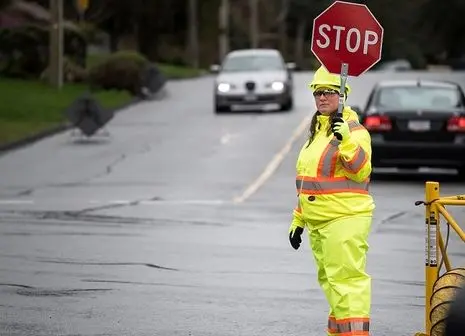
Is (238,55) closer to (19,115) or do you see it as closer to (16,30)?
(19,115)

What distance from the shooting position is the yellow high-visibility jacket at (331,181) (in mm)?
8375

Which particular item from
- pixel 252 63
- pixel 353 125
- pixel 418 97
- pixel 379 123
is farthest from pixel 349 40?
pixel 252 63

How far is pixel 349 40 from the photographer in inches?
364

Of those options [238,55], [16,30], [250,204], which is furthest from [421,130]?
Answer: [16,30]

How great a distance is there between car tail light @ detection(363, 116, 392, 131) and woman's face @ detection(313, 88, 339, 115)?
14343 millimetres

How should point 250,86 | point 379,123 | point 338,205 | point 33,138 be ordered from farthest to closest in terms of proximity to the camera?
point 250,86 < point 33,138 < point 379,123 < point 338,205

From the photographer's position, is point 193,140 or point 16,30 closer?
point 193,140

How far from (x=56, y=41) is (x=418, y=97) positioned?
81.2 ft

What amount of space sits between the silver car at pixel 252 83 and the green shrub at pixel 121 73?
537 cm

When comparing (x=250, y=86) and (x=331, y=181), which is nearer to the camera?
(x=331, y=181)

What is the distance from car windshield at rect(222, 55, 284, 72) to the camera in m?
41.1

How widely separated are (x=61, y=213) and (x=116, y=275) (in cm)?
581

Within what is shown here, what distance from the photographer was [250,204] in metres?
19.7

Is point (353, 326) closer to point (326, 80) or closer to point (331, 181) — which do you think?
point (331, 181)
